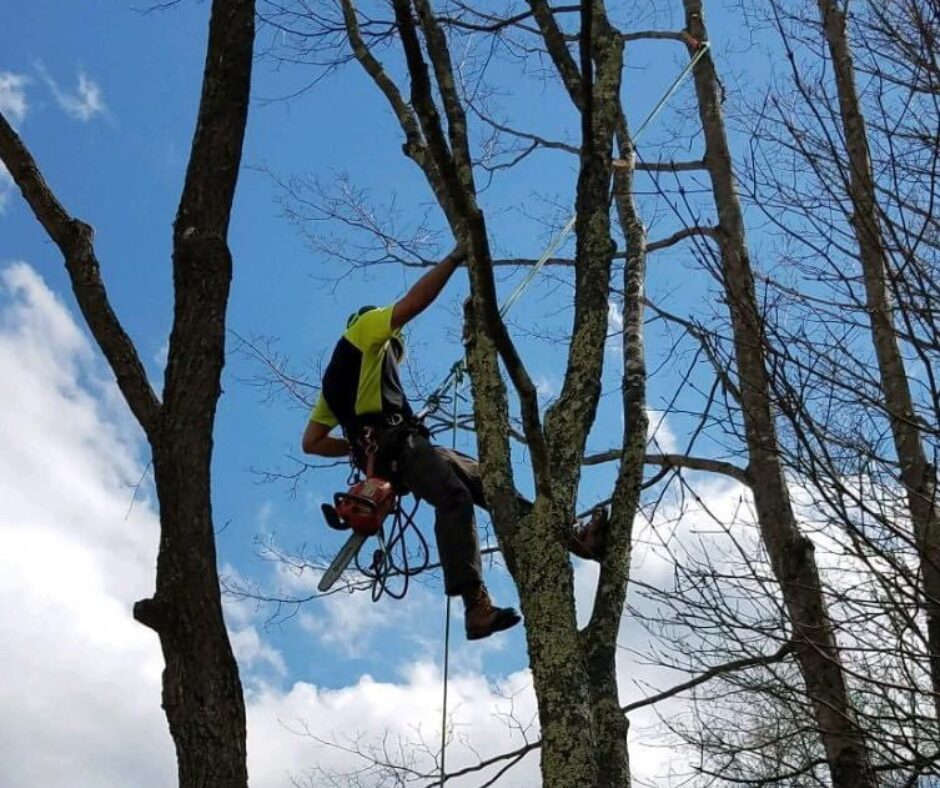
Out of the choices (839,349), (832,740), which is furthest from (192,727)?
(832,740)

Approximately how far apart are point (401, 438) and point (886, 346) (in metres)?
2.02

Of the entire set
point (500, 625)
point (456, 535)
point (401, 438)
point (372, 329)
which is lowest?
point (500, 625)

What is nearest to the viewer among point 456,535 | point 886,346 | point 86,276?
point 86,276

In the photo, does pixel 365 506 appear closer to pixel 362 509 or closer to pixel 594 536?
pixel 362 509

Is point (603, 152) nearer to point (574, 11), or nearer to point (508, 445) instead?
point (508, 445)

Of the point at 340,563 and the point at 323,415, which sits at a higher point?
the point at 323,415

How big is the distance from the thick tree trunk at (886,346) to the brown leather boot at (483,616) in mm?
1317

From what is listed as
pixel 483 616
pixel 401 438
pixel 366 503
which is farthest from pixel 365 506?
pixel 483 616

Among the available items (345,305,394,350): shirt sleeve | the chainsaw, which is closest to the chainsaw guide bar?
the chainsaw

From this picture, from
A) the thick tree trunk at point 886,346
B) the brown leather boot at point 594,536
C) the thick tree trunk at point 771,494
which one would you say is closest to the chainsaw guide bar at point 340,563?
the brown leather boot at point 594,536

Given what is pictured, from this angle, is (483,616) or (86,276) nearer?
(86,276)

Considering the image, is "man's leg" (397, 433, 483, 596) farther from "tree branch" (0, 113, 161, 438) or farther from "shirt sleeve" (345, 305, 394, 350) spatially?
"tree branch" (0, 113, 161, 438)

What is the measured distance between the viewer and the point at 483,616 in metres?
4.19

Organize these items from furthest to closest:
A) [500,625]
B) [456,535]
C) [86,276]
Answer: [456,535], [500,625], [86,276]
